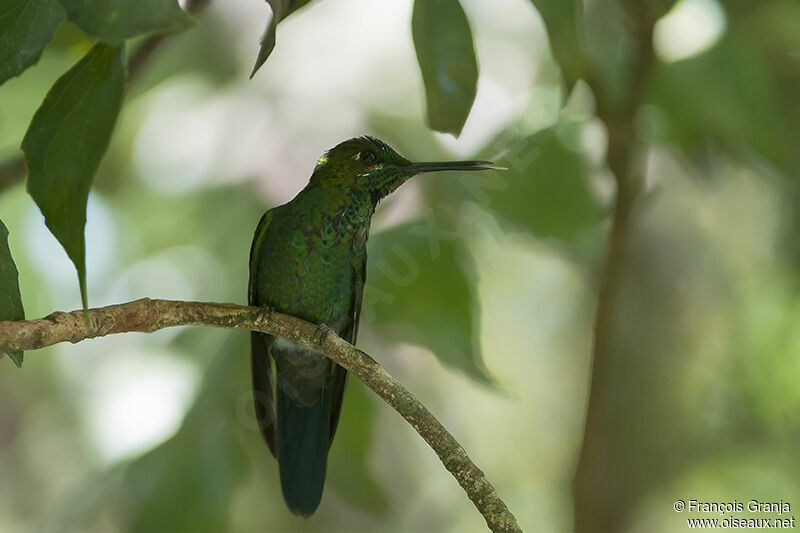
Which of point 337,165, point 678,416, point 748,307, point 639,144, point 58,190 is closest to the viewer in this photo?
point 58,190

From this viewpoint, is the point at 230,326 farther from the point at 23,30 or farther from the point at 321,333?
the point at 23,30

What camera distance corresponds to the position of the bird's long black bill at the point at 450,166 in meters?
1.80

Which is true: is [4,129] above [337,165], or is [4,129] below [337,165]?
above

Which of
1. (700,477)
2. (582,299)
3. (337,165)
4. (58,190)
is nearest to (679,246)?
(582,299)

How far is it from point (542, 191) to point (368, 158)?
0.46 meters

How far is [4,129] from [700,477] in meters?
2.53

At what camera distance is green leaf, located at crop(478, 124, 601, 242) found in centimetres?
213

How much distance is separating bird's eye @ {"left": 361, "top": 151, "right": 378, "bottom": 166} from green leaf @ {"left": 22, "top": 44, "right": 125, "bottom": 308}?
1201 mm

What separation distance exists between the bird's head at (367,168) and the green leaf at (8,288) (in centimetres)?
109

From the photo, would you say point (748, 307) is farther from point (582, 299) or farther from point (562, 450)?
point (562, 450)

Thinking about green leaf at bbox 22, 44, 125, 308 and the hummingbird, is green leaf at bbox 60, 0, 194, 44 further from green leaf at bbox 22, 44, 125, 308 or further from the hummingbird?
the hummingbird

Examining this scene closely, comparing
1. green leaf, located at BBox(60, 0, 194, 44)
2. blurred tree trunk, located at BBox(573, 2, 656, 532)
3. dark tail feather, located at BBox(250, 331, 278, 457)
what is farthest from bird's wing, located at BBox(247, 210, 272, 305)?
green leaf, located at BBox(60, 0, 194, 44)

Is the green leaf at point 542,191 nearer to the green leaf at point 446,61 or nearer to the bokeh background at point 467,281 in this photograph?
the bokeh background at point 467,281

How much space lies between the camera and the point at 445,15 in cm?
126
